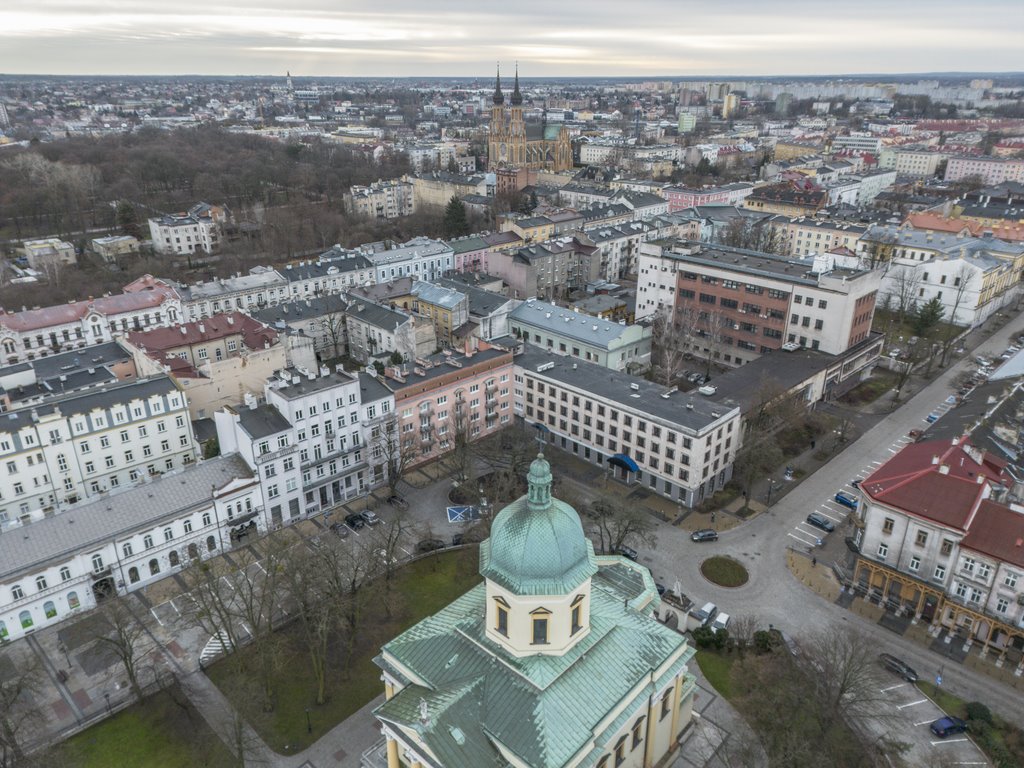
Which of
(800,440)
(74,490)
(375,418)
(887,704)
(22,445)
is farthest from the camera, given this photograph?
(800,440)

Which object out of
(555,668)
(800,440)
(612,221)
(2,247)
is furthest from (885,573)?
(2,247)

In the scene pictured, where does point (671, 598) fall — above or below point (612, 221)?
below

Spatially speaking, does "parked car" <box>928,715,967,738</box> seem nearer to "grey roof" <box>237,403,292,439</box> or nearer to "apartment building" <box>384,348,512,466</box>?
"apartment building" <box>384,348,512,466</box>

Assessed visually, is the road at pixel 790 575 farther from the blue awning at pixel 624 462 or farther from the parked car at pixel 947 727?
the blue awning at pixel 624 462

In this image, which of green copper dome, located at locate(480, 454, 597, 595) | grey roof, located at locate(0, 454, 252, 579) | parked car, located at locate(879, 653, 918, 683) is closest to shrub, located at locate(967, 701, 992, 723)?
parked car, located at locate(879, 653, 918, 683)

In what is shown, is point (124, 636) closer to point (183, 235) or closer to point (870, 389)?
point (870, 389)

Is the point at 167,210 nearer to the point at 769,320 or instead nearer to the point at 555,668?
the point at 769,320

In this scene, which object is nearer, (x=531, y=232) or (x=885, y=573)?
(x=885, y=573)
